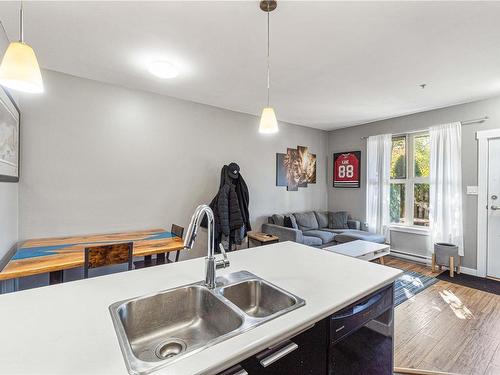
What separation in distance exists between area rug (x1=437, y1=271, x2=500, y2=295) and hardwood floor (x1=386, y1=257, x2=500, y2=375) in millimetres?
166

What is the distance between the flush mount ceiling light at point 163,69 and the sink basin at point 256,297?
228cm

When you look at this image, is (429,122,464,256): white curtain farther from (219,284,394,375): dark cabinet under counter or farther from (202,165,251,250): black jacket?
(219,284,394,375): dark cabinet under counter

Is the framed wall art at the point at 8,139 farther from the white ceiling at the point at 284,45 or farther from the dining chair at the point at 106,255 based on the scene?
the dining chair at the point at 106,255

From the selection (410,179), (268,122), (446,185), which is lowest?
(446,185)

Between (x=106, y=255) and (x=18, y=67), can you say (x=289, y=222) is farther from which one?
(x=18, y=67)

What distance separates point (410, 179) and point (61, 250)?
16.3 ft

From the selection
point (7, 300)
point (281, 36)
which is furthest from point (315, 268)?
point (281, 36)

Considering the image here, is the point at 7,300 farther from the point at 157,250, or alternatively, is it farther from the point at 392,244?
the point at 392,244

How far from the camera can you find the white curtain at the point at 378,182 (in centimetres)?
444

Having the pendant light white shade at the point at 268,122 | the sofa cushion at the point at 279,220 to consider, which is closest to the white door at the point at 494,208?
the sofa cushion at the point at 279,220

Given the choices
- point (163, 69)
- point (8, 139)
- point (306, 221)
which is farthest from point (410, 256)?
point (8, 139)

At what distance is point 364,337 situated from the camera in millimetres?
1158

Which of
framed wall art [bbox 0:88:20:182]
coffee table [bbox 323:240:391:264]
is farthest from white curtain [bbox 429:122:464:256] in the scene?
framed wall art [bbox 0:88:20:182]

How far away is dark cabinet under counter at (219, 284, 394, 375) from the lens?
79 centimetres
